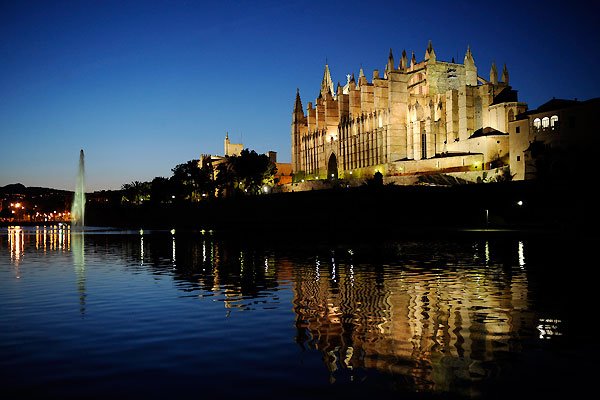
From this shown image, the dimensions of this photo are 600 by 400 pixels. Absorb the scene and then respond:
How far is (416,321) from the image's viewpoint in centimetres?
1336

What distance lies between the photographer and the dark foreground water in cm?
866

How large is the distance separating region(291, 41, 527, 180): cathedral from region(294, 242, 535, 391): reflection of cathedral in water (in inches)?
2635

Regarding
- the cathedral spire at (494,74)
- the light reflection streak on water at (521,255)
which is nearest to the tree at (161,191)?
the cathedral spire at (494,74)

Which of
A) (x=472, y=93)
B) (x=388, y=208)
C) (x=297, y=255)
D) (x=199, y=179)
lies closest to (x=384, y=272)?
(x=297, y=255)

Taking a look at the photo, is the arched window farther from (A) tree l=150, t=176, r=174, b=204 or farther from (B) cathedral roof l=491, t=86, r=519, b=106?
(A) tree l=150, t=176, r=174, b=204

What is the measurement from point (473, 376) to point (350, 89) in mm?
125470

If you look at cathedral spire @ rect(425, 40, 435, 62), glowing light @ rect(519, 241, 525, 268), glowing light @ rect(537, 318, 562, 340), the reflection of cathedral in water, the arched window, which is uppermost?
cathedral spire @ rect(425, 40, 435, 62)

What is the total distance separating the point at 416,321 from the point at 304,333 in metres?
2.79

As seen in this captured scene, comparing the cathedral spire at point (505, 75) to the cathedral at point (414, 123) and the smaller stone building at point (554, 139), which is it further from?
the smaller stone building at point (554, 139)

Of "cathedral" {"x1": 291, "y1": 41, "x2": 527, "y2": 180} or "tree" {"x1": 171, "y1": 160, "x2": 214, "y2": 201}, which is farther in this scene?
"tree" {"x1": 171, "y1": 160, "x2": 214, "y2": 201}

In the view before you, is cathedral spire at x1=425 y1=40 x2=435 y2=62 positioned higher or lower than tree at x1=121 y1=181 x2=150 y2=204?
higher

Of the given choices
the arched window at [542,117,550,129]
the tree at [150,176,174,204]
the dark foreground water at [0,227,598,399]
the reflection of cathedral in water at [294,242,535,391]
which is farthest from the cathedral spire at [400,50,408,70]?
the reflection of cathedral in water at [294,242,535,391]

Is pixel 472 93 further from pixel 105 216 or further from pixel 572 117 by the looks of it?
pixel 105 216

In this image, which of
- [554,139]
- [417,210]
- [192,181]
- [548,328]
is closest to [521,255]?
[548,328]
